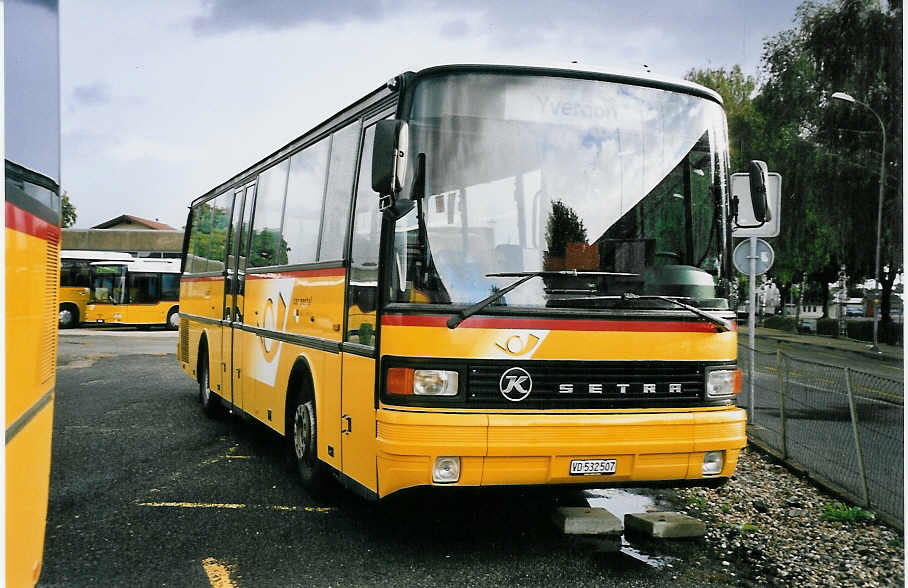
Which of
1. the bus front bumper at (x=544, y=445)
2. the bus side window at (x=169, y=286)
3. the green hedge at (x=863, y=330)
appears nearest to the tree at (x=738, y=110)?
the green hedge at (x=863, y=330)

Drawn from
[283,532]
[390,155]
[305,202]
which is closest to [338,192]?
[305,202]

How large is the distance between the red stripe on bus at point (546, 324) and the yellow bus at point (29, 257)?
2037 millimetres

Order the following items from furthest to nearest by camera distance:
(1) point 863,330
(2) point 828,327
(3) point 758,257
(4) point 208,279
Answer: (2) point 828,327 < (1) point 863,330 < (3) point 758,257 < (4) point 208,279

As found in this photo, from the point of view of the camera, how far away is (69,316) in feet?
124

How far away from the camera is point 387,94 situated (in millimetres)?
6160

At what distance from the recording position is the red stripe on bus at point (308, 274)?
6.75 meters

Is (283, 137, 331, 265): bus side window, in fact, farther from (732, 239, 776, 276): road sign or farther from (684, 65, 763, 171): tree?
(684, 65, 763, 171): tree

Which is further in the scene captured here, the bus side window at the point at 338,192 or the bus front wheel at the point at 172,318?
the bus front wheel at the point at 172,318

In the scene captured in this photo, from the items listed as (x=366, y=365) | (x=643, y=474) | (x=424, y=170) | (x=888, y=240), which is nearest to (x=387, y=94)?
(x=424, y=170)

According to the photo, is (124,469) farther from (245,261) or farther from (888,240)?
(888,240)

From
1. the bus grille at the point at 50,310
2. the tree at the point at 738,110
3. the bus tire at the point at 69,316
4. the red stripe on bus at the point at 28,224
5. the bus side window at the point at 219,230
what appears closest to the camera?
the red stripe on bus at the point at 28,224

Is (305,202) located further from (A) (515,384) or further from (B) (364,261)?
(A) (515,384)

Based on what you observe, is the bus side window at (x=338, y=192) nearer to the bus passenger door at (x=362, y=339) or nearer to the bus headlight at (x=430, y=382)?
the bus passenger door at (x=362, y=339)

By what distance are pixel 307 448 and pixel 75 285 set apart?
3361 cm
